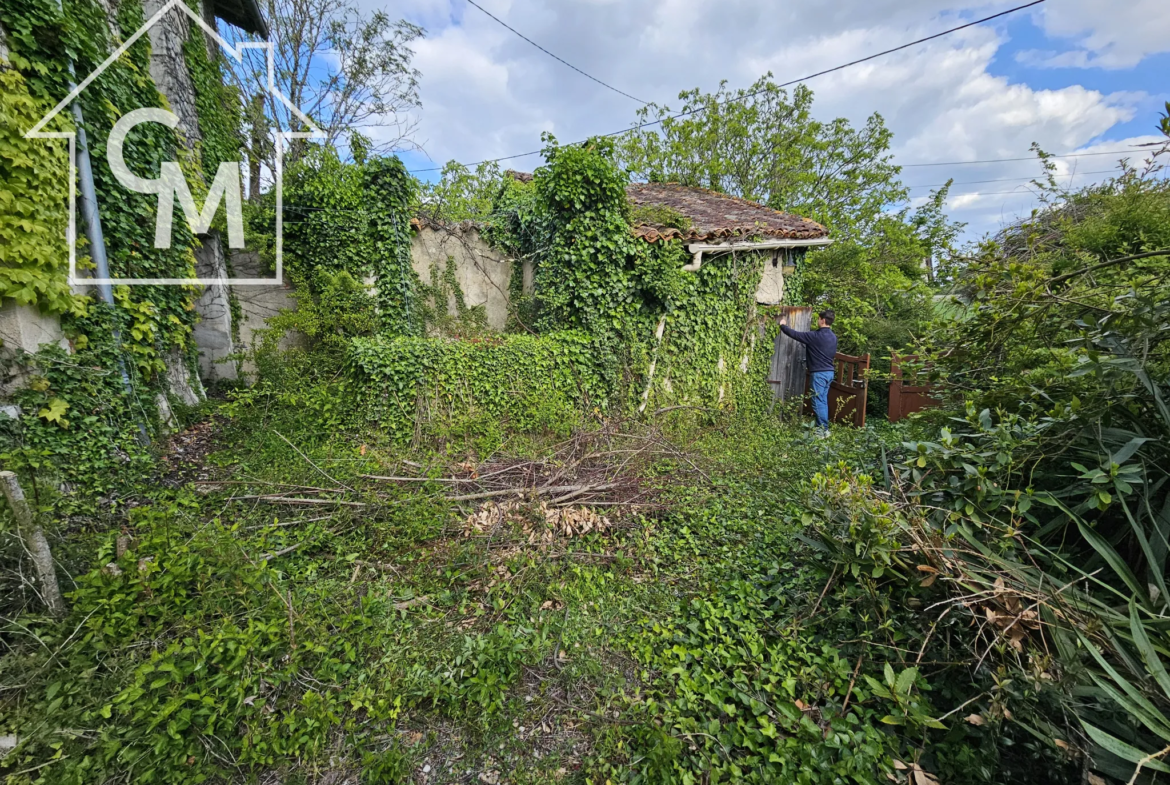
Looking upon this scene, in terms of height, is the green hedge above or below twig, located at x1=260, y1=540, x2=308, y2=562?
above

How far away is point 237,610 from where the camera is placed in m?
2.44

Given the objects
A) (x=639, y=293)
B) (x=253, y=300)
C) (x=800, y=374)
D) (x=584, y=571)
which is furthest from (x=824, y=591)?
(x=253, y=300)

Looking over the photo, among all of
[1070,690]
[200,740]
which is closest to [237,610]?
[200,740]

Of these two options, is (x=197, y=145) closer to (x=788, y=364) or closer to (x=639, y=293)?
(x=639, y=293)

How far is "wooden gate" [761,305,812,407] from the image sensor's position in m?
7.77

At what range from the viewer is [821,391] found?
7176mm

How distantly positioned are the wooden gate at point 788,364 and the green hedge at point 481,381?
3399 mm

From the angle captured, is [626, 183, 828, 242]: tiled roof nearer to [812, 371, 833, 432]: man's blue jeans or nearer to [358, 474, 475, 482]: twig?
[812, 371, 833, 432]: man's blue jeans

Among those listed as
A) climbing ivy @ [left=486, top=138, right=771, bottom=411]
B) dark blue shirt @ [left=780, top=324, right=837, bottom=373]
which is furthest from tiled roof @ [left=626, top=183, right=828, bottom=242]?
dark blue shirt @ [left=780, top=324, right=837, bottom=373]

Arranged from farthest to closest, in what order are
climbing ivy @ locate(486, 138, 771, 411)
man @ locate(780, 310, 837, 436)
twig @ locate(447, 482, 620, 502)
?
man @ locate(780, 310, 837, 436) < climbing ivy @ locate(486, 138, 771, 411) < twig @ locate(447, 482, 620, 502)

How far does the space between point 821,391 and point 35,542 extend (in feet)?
28.2

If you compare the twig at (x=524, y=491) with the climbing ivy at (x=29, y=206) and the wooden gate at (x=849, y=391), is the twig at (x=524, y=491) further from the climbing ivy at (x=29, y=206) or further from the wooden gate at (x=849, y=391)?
the wooden gate at (x=849, y=391)

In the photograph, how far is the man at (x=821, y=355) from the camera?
6973mm

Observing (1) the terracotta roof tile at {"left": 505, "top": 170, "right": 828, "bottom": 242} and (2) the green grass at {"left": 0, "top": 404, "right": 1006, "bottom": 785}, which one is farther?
(1) the terracotta roof tile at {"left": 505, "top": 170, "right": 828, "bottom": 242}
